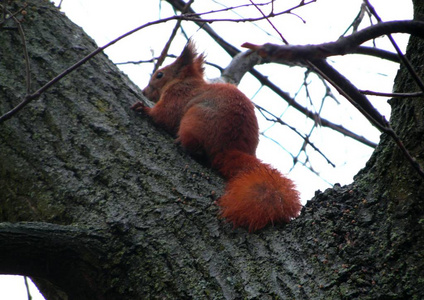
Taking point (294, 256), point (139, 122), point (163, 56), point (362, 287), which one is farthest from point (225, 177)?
point (163, 56)

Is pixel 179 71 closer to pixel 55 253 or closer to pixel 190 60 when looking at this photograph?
pixel 190 60

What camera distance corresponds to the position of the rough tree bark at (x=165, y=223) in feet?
5.09

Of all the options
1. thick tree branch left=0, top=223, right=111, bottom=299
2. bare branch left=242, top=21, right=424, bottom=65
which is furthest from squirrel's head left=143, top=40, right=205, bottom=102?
bare branch left=242, top=21, right=424, bottom=65

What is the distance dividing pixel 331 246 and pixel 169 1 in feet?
9.56

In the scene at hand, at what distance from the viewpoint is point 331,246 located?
1668 millimetres

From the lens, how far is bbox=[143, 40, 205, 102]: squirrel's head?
3.81 meters

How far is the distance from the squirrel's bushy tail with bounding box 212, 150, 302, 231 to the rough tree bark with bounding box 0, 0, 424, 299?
6 cm

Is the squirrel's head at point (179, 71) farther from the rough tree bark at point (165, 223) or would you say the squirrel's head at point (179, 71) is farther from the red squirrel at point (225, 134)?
the rough tree bark at point (165, 223)

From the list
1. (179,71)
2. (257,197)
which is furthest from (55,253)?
(179,71)

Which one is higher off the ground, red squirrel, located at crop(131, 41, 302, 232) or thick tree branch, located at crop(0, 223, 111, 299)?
red squirrel, located at crop(131, 41, 302, 232)

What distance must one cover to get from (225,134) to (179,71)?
112cm

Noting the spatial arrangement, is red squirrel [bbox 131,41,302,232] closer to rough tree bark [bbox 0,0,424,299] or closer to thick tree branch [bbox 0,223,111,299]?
rough tree bark [bbox 0,0,424,299]

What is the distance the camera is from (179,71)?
12.6 feet

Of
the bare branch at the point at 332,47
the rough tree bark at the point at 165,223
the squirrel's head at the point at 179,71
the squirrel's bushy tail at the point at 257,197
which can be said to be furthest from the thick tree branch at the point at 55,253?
the squirrel's head at the point at 179,71
